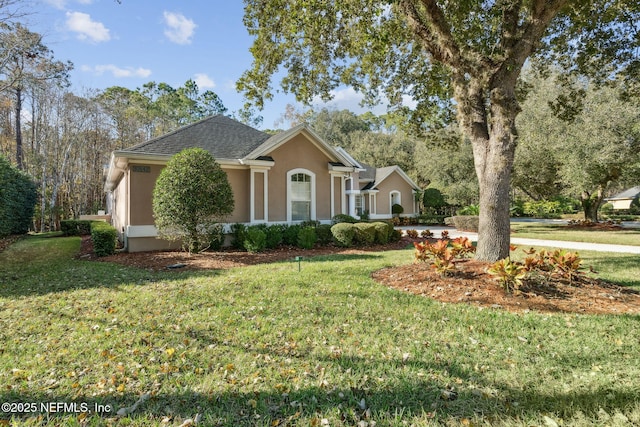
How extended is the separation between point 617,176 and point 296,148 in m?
18.2

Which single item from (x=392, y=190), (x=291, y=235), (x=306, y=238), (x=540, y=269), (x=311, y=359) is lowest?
(x=311, y=359)

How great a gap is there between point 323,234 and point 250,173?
388 cm

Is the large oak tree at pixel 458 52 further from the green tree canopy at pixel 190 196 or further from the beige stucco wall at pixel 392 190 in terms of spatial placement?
the beige stucco wall at pixel 392 190

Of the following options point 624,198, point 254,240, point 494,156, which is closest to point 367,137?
point 254,240

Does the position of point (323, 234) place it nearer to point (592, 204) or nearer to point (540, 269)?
point (540, 269)

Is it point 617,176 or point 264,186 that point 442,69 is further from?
point 617,176

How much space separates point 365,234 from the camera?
1277 centimetres

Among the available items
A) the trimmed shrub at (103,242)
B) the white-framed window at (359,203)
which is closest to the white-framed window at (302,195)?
the trimmed shrub at (103,242)

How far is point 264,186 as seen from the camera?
1288 cm

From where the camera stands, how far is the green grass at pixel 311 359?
2.54 meters

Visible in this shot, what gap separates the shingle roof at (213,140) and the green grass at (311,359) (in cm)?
710

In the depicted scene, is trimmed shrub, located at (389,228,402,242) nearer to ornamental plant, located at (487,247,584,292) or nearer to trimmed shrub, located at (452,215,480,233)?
trimmed shrub, located at (452,215,480,233)

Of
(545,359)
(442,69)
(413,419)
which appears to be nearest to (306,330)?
(413,419)

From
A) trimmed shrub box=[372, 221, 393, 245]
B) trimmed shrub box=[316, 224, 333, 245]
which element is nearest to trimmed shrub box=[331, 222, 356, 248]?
trimmed shrub box=[316, 224, 333, 245]
